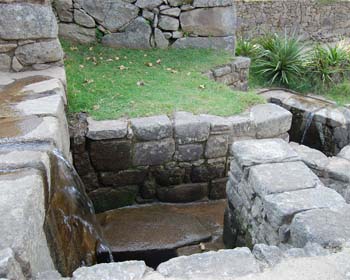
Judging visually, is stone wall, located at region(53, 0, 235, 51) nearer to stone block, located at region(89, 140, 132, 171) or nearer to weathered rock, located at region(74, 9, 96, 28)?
weathered rock, located at region(74, 9, 96, 28)

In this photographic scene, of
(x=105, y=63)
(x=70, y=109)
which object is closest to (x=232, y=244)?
(x=70, y=109)

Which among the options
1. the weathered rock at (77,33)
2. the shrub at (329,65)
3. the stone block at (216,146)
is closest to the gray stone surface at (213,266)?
the stone block at (216,146)

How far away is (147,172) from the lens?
4039 millimetres

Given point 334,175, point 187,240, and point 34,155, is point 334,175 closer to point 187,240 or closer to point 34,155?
point 187,240

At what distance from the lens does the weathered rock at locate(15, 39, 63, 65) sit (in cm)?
398

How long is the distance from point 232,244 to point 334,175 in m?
1.09

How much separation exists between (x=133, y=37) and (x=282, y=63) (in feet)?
9.96

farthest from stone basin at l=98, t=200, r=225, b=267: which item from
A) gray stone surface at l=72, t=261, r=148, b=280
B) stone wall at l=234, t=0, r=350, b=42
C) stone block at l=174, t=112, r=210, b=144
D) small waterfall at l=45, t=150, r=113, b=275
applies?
stone wall at l=234, t=0, r=350, b=42

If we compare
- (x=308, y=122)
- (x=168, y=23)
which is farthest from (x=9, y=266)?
(x=308, y=122)

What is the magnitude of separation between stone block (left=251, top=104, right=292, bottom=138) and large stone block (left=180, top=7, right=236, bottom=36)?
7.42ft

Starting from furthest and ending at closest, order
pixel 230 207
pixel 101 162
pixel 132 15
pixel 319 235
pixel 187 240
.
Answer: pixel 132 15
pixel 101 162
pixel 187 240
pixel 230 207
pixel 319 235

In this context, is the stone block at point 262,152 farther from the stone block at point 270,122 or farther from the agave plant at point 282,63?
the agave plant at point 282,63

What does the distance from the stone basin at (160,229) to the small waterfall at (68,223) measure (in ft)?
0.67

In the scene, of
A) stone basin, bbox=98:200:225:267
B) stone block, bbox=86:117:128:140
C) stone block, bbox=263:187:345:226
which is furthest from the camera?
stone block, bbox=86:117:128:140
